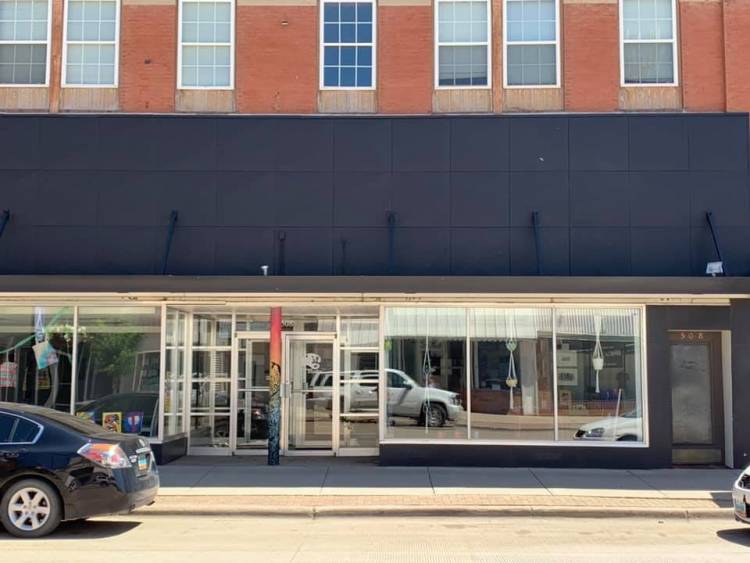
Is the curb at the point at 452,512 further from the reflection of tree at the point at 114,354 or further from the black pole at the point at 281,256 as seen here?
the black pole at the point at 281,256

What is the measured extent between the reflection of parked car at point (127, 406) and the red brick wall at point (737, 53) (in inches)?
455

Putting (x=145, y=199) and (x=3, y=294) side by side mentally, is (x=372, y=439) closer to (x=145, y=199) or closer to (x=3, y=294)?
(x=145, y=199)

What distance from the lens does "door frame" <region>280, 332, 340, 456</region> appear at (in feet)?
49.4

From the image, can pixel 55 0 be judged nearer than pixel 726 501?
No

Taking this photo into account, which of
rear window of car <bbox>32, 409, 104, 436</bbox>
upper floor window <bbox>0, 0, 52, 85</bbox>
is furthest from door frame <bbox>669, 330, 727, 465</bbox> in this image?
upper floor window <bbox>0, 0, 52, 85</bbox>

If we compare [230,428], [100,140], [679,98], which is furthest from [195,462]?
[679,98]

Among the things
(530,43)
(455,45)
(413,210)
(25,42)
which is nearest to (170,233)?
(413,210)

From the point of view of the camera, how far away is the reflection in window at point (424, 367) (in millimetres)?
13922

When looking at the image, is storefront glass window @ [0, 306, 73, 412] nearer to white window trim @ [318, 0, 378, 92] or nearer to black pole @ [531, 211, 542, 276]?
white window trim @ [318, 0, 378, 92]

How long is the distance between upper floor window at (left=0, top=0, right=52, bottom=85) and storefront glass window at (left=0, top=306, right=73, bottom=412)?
4.39 m

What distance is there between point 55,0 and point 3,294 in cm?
566

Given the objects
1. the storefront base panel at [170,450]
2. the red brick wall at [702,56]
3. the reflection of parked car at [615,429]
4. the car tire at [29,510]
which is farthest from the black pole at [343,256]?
the red brick wall at [702,56]

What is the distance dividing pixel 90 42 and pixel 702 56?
1131 centimetres

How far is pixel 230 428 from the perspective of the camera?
1518cm
